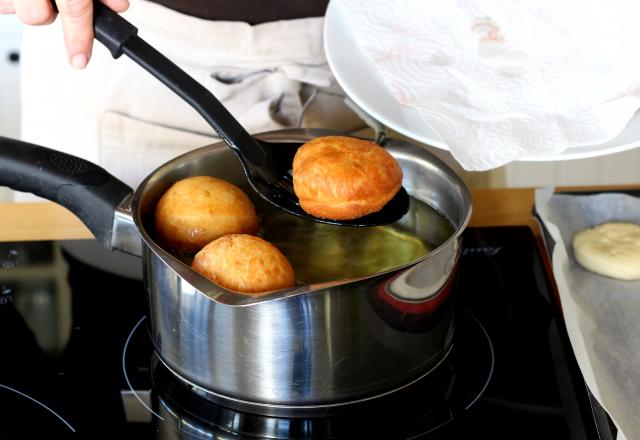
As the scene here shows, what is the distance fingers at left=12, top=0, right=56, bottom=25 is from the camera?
1.97 ft

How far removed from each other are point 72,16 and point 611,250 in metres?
0.45

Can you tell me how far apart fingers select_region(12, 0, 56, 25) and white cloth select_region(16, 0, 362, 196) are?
173 millimetres

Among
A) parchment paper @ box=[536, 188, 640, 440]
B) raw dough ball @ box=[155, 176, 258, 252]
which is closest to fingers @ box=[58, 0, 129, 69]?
raw dough ball @ box=[155, 176, 258, 252]

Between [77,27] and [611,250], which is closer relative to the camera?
[77,27]

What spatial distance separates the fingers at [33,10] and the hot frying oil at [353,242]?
0.71 feet

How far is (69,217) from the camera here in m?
0.75

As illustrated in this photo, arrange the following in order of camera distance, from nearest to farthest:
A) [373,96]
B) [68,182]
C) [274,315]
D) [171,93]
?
[274,315]
[68,182]
[373,96]
[171,93]

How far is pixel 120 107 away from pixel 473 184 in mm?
435

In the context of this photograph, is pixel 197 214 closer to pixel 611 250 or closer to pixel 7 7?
pixel 7 7

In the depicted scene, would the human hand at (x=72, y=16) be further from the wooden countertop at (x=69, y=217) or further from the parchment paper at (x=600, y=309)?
the parchment paper at (x=600, y=309)

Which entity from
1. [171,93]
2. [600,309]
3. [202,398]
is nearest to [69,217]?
[171,93]

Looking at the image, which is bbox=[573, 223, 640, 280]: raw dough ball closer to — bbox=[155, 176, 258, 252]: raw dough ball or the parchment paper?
the parchment paper

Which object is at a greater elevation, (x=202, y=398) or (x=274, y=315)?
(x=274, y=315)

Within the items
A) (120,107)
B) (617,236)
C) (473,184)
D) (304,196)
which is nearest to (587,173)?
(473,184)
